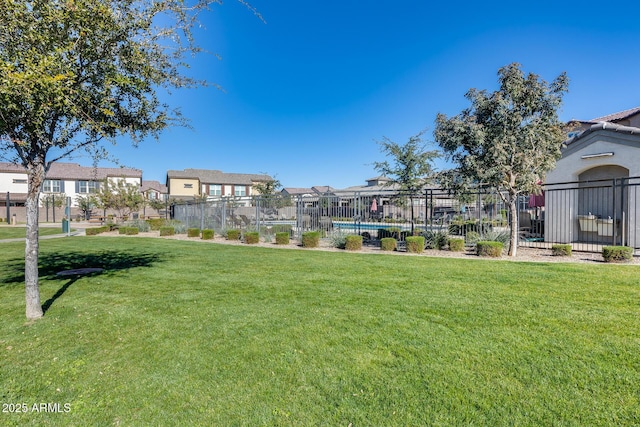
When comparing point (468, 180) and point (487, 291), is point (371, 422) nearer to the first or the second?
point (487, 291)

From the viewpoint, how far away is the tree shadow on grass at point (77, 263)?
7.26m

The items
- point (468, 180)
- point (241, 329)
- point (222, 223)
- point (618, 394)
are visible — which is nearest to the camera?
point (618, 394)

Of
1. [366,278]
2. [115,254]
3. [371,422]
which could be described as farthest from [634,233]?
[115,254]

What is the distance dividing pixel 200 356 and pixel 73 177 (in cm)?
5823

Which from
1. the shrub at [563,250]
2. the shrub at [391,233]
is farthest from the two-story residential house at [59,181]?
the shrub at [563,250]

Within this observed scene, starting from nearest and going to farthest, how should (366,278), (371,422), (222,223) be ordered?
(371,422), (366,278), (222,223)

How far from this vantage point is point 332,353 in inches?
133

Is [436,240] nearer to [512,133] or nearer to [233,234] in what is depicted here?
[512,133]

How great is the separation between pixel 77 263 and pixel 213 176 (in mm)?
53594

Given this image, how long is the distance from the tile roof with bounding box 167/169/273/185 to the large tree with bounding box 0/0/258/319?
5126 cm

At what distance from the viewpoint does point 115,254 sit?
444 inches

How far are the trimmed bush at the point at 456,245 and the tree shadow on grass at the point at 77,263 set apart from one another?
9468 millimetres

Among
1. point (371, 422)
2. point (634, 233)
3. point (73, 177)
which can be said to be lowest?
point (371, 422)

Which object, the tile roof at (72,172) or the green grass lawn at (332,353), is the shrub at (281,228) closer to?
the green grass lawn at (332,353)
